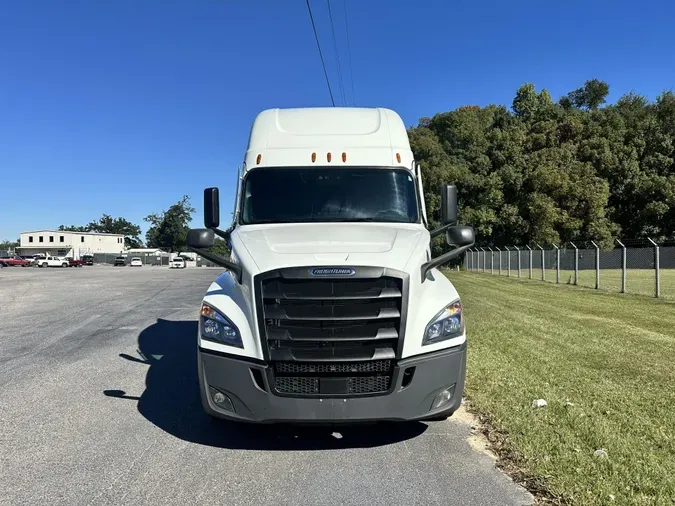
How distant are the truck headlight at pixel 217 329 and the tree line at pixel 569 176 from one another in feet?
132

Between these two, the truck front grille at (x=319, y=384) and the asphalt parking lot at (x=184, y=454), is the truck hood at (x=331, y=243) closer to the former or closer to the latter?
the truck front grille at (x=319, y=384)

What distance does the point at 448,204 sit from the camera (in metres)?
5.91

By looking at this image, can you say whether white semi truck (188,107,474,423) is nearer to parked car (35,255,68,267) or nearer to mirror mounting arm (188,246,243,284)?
mirror mounting arm (188,246,243,284)

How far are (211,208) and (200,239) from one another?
0.90 m

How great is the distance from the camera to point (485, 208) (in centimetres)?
4606

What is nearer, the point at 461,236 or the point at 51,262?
the point at 461,236

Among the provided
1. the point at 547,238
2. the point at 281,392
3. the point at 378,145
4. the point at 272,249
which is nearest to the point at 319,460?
the point at 281,392

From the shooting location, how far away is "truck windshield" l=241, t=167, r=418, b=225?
5.67 meters

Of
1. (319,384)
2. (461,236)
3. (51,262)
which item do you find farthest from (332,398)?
(51,262)

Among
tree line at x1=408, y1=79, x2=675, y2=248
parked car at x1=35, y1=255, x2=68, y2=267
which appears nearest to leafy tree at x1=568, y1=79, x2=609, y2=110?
tree line at x1=408, y1=79, x2=675, y2=248

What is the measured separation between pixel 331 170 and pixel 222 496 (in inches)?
139

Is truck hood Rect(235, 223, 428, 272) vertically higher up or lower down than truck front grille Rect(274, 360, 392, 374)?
higher up

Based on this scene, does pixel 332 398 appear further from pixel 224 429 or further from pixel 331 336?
pixel 224 429

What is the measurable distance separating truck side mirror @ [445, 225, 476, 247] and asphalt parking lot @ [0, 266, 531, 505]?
171cm
